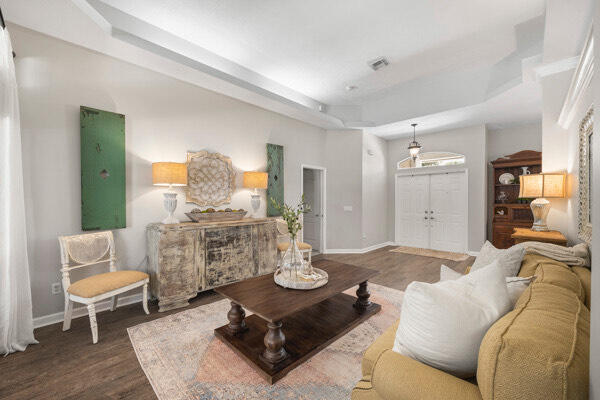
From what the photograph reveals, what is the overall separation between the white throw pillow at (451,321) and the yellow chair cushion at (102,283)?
2513 mm

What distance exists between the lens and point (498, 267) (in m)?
1.17

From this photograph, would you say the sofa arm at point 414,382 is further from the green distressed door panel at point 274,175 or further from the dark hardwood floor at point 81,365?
the green distressed door panel at point 274,175

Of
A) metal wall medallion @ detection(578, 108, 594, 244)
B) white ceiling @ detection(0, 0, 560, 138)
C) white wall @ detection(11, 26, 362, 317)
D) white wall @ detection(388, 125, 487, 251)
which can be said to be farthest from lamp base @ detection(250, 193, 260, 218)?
white wall @ detection(388, 125, 487, 251)

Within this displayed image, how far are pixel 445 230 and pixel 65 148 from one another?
6.80 meters

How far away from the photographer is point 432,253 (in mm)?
5660

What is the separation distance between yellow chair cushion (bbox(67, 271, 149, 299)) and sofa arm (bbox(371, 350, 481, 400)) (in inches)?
96.0

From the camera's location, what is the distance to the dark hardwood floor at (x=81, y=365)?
1.68 meters

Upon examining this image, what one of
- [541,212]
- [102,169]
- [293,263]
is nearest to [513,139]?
[541,212]

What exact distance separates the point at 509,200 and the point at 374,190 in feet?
9.18

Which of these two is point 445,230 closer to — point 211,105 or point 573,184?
point 573,184

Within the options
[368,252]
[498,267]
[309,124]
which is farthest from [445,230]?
[498,267]

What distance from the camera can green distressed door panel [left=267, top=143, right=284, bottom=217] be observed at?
4.59 meters

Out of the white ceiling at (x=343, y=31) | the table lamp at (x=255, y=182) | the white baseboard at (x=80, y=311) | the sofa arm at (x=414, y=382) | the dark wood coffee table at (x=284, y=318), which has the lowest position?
the white baseboard at (x=80, y=311)

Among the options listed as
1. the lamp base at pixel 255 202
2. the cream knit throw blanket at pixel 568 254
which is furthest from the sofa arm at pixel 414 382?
the lamp base at pixel 255 202
